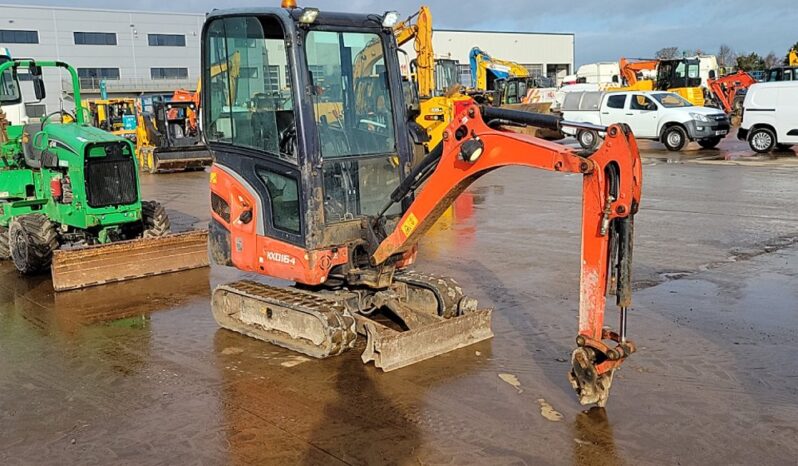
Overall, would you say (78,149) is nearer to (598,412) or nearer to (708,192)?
(598,412)

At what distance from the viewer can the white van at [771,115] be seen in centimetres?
2123

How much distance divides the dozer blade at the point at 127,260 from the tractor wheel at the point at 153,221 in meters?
0.61

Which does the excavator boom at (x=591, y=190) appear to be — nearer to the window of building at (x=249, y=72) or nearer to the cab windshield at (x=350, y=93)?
the cab windshield at (x=350, y=93)

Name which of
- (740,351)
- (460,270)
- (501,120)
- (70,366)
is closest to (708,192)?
(460,270)

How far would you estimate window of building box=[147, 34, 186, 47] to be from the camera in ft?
237

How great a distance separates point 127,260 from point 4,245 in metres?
2.45

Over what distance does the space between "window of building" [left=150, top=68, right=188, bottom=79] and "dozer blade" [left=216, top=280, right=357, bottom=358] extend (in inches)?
2737

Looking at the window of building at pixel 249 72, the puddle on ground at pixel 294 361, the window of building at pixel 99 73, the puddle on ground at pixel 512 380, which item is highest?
the window of building at pixel 99 73

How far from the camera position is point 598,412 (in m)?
5.03

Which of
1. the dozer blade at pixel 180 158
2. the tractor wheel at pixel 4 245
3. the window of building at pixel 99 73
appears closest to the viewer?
the tractor wheel at pixel 4 245

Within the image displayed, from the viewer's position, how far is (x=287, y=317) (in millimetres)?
6457

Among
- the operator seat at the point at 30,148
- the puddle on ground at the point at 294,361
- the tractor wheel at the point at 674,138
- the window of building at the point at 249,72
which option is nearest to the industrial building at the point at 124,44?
the tractor wheel at the point at 674,138

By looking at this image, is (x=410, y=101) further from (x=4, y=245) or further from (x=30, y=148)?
(x=4, y=245)

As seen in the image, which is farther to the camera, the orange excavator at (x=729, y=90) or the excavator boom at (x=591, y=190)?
the orange excavator at (x=729, y=90)
